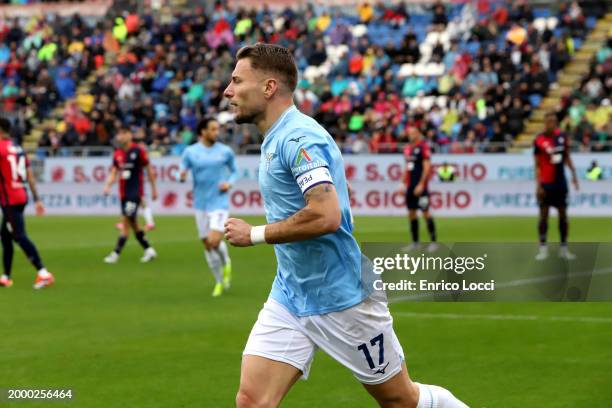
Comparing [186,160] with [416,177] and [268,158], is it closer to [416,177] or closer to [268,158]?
[416,177]

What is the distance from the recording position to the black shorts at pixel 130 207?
19453mm

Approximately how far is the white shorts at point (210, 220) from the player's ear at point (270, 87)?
30.2 ft

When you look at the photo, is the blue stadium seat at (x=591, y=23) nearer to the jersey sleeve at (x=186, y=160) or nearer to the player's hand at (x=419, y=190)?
the player's hand at (x=419, y=190)

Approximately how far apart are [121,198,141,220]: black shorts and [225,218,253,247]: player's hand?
14325 mm

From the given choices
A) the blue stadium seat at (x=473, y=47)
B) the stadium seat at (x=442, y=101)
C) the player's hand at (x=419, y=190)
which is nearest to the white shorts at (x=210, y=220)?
the player's hand at (x=419, y=190)

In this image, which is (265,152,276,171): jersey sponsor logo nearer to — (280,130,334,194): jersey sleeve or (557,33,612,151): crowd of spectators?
(280,130,334,194): jersey sleeve

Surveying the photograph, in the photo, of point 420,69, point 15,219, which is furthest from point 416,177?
point 420,69

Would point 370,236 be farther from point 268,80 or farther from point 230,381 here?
point 268,80

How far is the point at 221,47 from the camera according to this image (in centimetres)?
3912

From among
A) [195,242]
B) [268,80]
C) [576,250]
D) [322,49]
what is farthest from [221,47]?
[268,80]

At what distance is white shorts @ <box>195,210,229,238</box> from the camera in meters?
14.9

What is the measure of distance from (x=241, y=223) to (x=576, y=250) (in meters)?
13.7

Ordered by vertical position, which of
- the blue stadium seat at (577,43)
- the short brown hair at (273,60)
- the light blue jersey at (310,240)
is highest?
the short brown hair at (273,60)

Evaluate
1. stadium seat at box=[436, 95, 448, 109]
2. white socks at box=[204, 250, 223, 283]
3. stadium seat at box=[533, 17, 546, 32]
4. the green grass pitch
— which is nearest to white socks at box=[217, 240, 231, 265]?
white socks at box=[204, 250, 223, 283]
